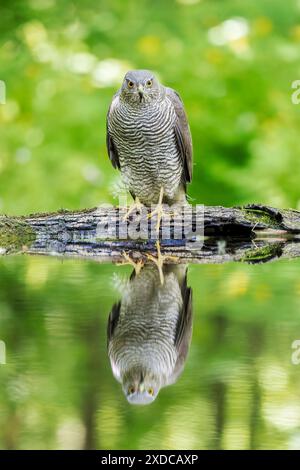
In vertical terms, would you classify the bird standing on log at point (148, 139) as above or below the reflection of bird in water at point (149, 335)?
above

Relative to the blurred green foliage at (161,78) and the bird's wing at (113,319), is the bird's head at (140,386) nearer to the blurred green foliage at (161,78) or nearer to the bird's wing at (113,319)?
the bird's wing at (113,319)

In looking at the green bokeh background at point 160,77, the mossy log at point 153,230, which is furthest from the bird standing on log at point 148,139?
the green bokeh background at point 160,77

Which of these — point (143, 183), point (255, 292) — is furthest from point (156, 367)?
point (143, 183)

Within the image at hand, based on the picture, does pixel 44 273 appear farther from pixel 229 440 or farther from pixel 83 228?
pixel 229 440

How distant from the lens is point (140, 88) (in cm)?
513

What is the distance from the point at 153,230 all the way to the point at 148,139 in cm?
57

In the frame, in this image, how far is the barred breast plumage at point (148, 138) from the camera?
205 inches

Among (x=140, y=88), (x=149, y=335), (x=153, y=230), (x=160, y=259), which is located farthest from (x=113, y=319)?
(x=140, y=88)

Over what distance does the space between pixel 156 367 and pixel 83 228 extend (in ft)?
9.14

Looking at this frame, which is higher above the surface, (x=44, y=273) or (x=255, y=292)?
(x=44, y=273)

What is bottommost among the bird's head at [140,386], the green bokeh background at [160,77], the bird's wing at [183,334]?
the bird's head at [140,386]

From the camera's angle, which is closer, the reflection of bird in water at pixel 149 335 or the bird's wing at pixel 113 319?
the reflection of bird in water at pixel 149 335

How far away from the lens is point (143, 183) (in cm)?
554

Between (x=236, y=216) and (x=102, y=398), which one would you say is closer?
(x=102, y=398)
